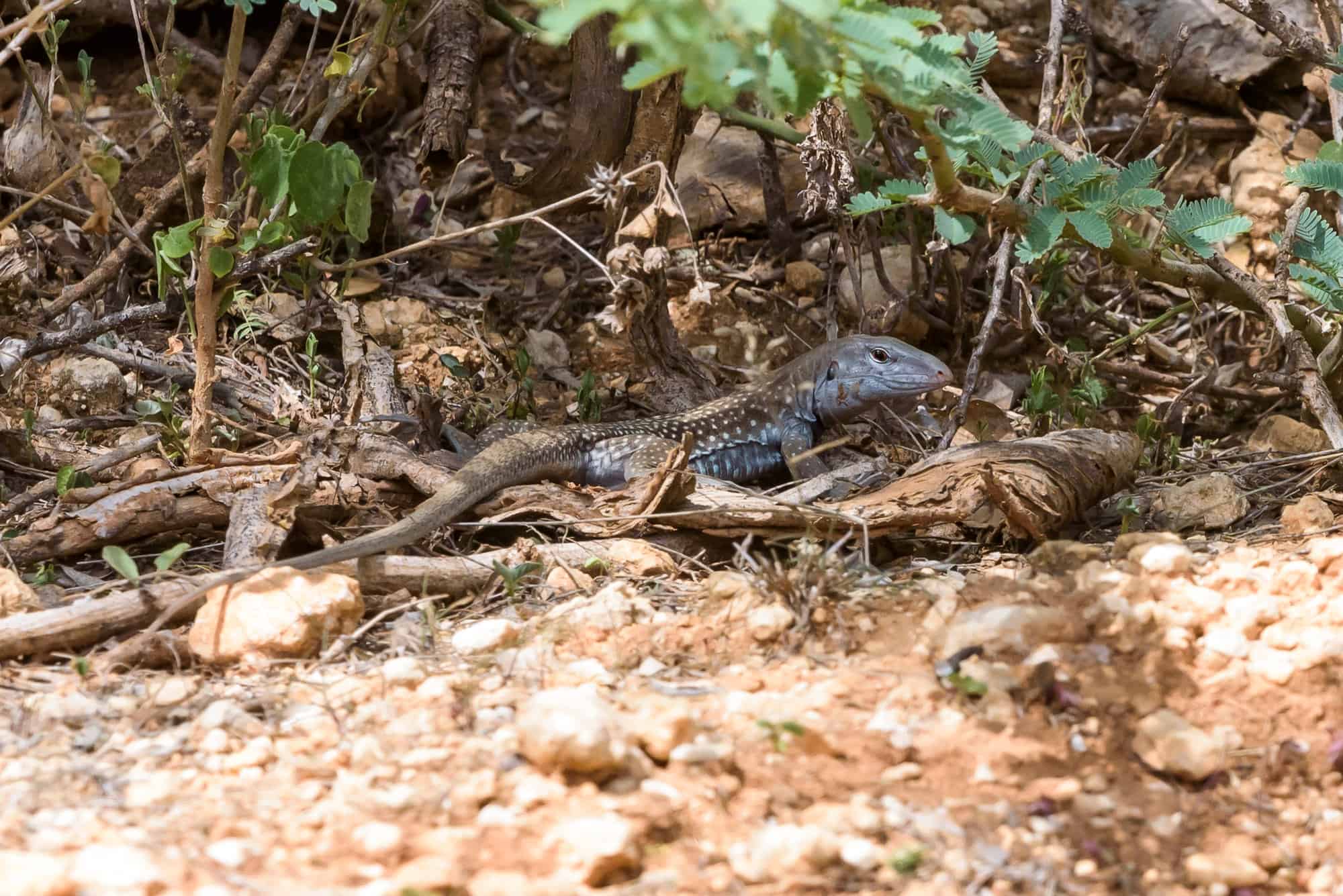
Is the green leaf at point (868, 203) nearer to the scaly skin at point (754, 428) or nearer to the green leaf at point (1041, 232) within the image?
the green leaf at point (1041, 232)

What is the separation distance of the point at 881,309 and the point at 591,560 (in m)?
3.42

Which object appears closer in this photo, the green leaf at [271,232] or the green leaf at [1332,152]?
the green leaf at [271,232]

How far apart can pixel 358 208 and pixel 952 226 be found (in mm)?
2341

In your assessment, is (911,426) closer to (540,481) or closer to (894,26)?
(540,481)

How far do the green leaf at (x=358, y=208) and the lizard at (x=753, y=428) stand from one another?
3.46ft

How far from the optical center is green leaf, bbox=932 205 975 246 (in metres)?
4.25

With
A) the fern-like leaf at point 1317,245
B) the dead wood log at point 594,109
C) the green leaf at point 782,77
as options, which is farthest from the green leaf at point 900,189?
the dead wood log at point 594,109

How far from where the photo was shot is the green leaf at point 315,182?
4645 millimetres

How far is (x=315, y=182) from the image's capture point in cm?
470

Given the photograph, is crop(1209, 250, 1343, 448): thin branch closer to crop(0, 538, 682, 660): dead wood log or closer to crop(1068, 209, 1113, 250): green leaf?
crop(1068, 209, 1113, 250): green leaf

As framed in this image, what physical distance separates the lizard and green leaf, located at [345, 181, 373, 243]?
1.05 m

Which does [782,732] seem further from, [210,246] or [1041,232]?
[210,246]

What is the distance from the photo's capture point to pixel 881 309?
7.17 m

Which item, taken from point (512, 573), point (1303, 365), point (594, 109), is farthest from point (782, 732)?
Result: point (594, 109)
